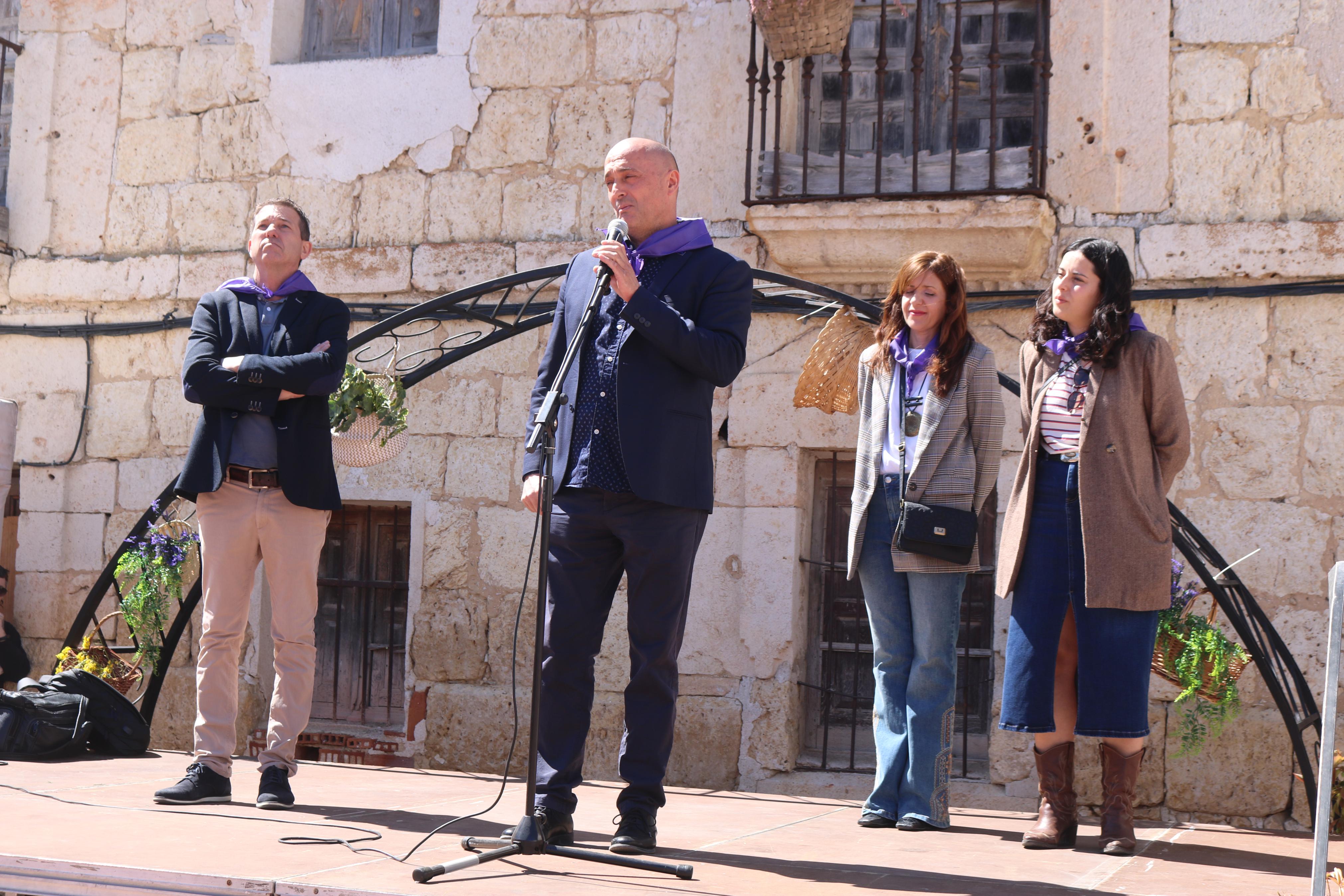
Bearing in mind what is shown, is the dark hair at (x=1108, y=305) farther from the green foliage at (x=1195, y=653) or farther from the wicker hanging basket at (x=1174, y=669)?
the wicker hanging basket at (x=1174, y=669)

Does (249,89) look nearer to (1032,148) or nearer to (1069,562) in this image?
(1032,148)

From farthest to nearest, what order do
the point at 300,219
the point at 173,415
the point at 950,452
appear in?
the point at 173,415
the point at 300,219
the point at 950,452

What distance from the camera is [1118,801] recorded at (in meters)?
3.47

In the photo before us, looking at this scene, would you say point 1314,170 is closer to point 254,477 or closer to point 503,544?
point 503,544

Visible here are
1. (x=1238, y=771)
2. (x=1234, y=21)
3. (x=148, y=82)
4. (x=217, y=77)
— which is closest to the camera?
(x=1238, y=771)

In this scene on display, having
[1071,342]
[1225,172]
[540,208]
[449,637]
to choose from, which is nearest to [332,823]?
[1071,342]

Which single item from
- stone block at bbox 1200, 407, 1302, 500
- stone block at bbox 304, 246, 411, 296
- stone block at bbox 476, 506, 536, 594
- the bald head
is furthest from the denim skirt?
stone block at bbox 304, 246, 411, 296

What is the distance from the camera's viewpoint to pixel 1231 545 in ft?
17.2

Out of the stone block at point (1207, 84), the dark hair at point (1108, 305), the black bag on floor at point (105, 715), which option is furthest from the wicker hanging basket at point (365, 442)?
the stone block at point (1207, 84)

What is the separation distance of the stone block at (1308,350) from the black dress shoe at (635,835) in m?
3.39

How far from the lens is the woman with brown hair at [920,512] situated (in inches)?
146

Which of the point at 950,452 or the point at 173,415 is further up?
the point at 173,415

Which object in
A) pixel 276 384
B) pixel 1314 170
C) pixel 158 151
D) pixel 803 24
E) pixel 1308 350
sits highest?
pixel 803 24

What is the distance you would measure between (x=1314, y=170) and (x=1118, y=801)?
302 cm
